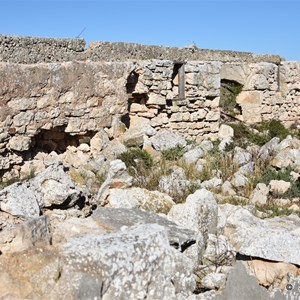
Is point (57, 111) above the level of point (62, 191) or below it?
above

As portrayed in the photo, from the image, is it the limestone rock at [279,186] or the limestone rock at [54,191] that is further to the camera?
the limestone rock at [279,186]

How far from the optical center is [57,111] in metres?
8.24

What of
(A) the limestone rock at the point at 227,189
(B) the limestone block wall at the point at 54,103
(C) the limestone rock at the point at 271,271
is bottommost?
(C) the limestone rock at the point at 271,271

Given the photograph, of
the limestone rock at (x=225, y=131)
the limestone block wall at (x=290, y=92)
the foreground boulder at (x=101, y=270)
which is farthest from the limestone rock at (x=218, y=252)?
the limestone block wall at (x=290, y=92)


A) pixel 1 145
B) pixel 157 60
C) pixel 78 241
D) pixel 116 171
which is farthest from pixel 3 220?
pixel 157 60

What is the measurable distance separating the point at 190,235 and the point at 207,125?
244 inches

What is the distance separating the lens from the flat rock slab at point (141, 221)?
14.6ft

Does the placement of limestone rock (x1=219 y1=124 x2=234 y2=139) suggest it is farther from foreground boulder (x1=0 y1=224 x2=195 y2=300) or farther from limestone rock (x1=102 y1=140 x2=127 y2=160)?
foreground boulder (x1=0 y1=224 x2=195 y2=300)

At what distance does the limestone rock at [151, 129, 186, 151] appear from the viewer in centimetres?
908

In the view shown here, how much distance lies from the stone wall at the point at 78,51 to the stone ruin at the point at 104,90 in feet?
0.05

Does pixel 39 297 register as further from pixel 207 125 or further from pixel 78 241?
pixel 207 125

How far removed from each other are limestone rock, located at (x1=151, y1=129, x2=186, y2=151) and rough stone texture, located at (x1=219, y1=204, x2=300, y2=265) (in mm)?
3694

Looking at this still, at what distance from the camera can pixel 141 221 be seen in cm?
471

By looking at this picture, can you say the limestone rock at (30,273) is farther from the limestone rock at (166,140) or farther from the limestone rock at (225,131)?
the limestone rock at (225,131)
